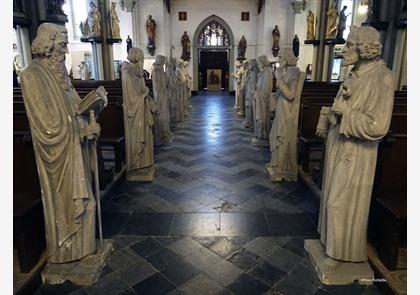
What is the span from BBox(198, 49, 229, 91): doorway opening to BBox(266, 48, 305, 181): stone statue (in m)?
16.1

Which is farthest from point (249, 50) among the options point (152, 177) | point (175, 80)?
point (152, 177)

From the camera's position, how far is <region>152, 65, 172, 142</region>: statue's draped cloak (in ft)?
21.7

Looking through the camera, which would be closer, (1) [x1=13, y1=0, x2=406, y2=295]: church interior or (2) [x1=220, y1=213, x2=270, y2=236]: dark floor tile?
(1) [x1=13, y1=0, x2=406, y2=295]: church interior

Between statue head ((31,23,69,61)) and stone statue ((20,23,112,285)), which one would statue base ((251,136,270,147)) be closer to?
stone statue ((20,23,112,285))

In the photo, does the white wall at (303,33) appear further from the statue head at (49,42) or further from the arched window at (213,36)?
the statue head at (49,42)

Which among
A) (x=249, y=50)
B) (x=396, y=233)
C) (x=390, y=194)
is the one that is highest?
(x=249, y=50)

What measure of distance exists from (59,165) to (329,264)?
2.44 m

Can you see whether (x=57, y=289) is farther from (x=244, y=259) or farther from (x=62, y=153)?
(x=244, y=259)

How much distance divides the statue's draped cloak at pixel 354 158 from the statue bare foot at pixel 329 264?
0.07 meters

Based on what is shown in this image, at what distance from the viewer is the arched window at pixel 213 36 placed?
64.1ft

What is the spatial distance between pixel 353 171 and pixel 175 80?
7409 millimetres

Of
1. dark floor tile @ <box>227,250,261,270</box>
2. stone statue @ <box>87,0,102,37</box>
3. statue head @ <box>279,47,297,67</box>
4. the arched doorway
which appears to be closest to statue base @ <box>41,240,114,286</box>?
dark floor tile @ <box>227,250,261,270</box>

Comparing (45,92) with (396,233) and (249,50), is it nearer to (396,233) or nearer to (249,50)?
(396,233)

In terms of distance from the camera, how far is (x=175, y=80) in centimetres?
920
